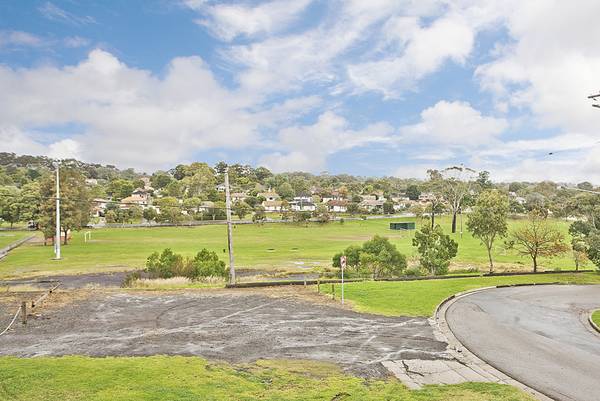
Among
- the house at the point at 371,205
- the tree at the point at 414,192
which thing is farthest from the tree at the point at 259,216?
the tree at the point at 414,192

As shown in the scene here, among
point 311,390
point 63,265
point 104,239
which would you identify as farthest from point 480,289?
point 104,239

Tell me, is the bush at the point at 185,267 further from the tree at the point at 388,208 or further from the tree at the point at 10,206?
→ the tree at the point at 388,208

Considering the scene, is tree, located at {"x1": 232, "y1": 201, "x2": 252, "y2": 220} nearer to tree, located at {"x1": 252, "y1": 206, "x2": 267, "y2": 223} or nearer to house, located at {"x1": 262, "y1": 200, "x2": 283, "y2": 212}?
tree, located at {"x1": 252, "y1": 206, "x2": 267, "y2": 223}

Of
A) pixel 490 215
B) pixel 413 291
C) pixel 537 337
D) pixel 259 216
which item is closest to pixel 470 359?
pixel 537 337

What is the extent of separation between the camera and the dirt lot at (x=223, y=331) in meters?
13.5

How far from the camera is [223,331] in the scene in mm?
16094

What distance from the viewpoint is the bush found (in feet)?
112

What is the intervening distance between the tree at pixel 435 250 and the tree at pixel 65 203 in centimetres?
4500

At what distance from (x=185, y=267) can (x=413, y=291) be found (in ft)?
61.3

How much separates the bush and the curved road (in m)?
19.1

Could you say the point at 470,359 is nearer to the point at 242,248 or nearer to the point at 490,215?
the point at 490,215

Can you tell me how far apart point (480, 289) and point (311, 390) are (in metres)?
20.7

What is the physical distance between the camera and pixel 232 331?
16.1m

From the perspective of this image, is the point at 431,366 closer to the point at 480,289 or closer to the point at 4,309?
the point at 480,289
